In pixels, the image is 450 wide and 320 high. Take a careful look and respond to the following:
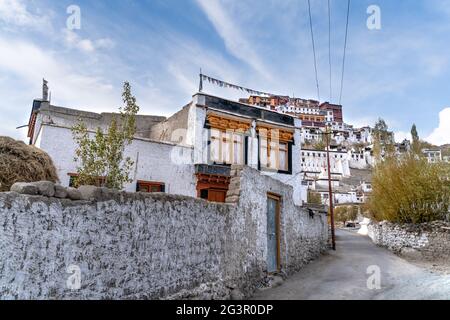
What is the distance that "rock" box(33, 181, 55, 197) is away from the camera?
15.3 feet

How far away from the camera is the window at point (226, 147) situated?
59.5ft

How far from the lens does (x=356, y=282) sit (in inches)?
457

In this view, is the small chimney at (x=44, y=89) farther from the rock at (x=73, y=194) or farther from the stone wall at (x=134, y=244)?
the rock at (x=73, y=194)

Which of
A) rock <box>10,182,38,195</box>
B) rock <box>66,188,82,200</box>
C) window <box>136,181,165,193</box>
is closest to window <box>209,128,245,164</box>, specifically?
window <box>136,181,165,193</box>

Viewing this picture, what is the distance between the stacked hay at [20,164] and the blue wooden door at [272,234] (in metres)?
6.28

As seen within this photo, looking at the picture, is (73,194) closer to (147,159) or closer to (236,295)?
(236,295)

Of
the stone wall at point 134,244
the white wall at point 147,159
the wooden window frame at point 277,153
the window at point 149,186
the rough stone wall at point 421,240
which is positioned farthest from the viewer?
the wooden window frame at point 277,153

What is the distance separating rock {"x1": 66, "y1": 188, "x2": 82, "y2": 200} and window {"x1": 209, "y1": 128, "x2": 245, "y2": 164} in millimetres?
12760

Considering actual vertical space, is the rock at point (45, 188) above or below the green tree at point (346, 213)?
below

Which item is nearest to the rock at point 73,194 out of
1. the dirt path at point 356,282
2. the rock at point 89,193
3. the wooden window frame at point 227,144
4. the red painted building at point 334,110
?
the rock at point 89,193

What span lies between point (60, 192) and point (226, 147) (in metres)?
13.9

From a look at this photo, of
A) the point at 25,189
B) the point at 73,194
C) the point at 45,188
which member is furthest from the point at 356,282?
the point at 25,189
